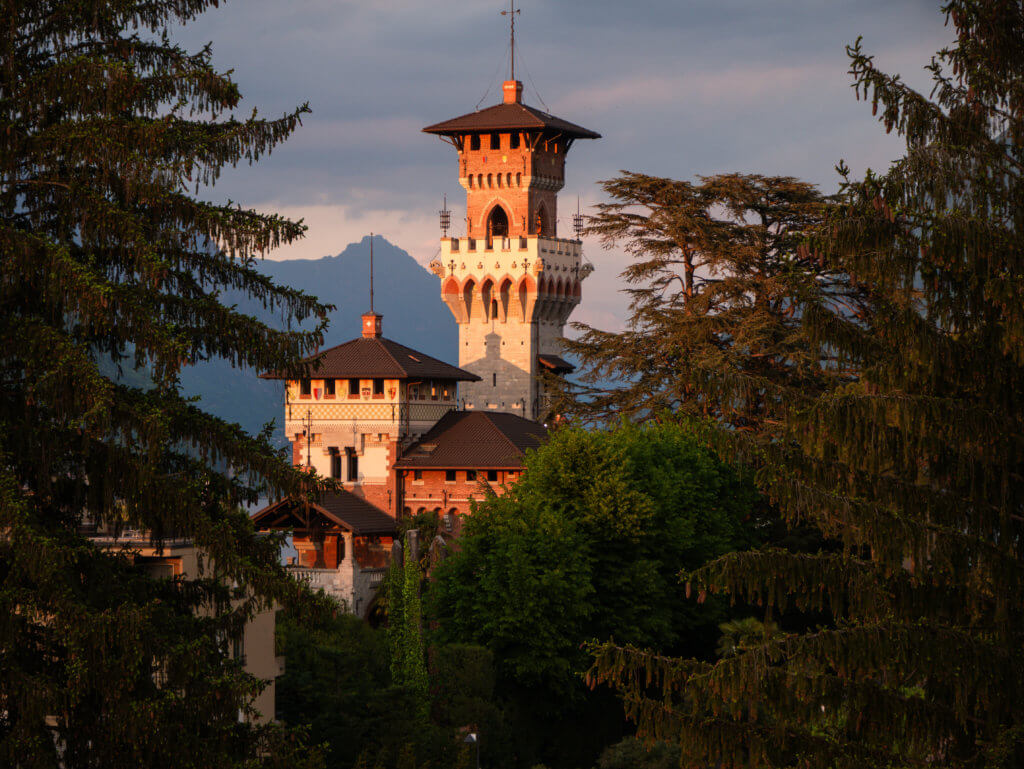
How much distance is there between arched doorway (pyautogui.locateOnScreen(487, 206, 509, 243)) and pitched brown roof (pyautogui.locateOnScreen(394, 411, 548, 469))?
17479 millimetres

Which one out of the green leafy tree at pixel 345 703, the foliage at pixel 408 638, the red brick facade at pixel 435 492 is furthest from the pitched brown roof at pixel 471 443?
the green leafy tree at pixel 345 703

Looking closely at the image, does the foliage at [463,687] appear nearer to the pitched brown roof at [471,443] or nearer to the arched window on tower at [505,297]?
the pitched brown roof at [471,443]

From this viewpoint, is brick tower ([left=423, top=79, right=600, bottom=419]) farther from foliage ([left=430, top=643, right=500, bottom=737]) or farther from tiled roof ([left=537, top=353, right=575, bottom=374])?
foliage ([left=430, top=643, right=500, bottom=737])

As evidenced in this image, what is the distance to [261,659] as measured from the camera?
116ft

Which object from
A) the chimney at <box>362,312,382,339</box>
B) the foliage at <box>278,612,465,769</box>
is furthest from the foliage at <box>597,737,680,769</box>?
the chimney at <box>362,312,382,339</box>

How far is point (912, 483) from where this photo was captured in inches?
704

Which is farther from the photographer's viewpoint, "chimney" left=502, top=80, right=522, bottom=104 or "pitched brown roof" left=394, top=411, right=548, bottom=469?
"chimney" left=502, top=80, right=522, bottom=104

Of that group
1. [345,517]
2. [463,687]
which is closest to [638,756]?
[463,687]

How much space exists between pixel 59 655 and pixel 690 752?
297 inches

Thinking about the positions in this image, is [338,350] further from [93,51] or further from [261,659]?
[93,51]

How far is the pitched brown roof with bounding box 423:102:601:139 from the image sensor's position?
8694cm

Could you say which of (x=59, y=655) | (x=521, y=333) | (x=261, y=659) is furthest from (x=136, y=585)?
(x=521, y=333)

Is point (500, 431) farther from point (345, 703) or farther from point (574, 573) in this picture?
point (345, 703)

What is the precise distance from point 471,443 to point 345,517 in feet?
32.1
